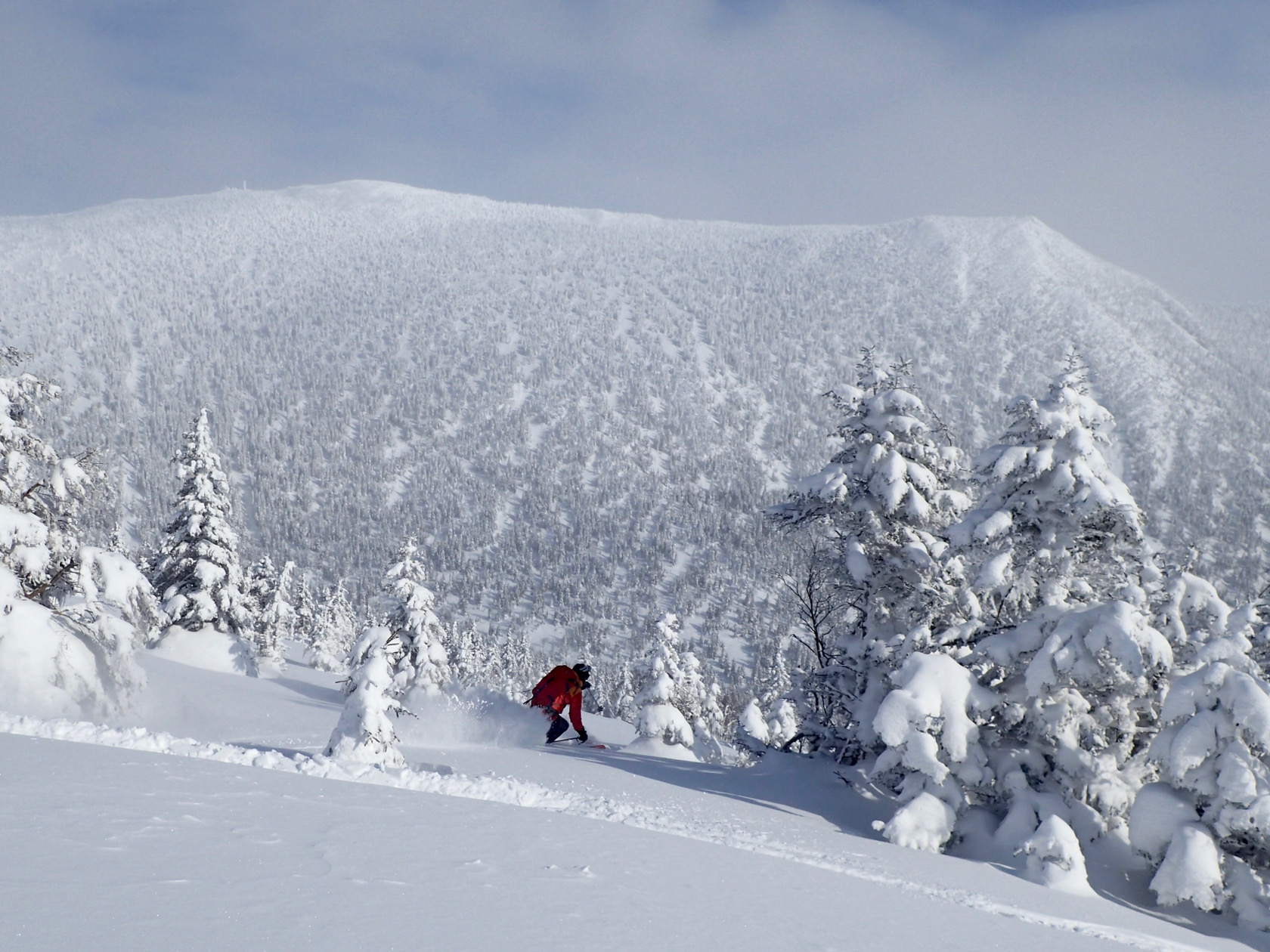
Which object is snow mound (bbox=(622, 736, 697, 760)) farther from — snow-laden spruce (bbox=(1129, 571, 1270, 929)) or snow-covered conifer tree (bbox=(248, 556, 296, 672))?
snow-covered conifer tree (bbox=(248, 556, 296, 672))

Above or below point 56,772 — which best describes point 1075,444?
above

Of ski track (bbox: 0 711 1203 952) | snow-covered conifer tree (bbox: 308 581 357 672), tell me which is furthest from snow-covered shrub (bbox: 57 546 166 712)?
snow-covered conifer tree (bbox: 308 581 357 672)

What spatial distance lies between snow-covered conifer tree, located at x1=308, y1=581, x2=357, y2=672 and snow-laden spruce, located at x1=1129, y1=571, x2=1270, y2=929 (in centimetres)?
4087

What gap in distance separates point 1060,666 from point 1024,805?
2.23 metres

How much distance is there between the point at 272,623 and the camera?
164 feet

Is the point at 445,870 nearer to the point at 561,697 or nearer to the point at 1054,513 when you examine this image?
the point at 561,697

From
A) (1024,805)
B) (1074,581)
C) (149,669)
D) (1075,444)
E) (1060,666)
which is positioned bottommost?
(149,669)

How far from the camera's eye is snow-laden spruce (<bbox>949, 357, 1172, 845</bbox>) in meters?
12.8

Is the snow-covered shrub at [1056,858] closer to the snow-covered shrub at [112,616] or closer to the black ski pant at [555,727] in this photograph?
the black ski pant at [555,727]

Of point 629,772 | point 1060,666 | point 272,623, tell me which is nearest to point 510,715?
point 629,772

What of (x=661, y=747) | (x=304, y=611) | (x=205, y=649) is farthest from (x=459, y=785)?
(x=304, y=611)

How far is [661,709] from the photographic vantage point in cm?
3095

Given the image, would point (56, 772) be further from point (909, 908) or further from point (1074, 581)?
point (1074, 581)

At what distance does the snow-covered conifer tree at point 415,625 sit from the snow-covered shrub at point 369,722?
20756 mm
